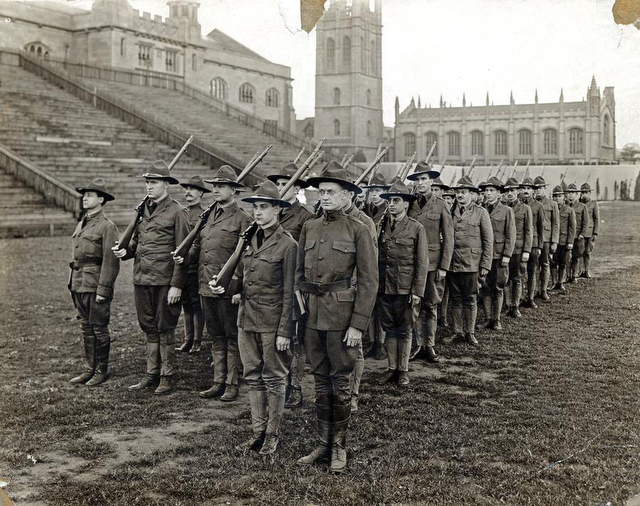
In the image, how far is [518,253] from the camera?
11.5 metres

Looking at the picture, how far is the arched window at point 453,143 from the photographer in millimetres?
79625

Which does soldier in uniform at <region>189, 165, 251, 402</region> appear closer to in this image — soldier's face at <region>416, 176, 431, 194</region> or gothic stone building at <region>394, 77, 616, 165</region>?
soldier's face at <region>416, 176, 431, 194</region>

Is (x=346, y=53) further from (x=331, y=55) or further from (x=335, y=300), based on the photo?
(x=335, y=300)

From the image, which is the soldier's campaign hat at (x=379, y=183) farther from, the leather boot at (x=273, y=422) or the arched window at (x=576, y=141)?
the arched window at (x=576, y=141)

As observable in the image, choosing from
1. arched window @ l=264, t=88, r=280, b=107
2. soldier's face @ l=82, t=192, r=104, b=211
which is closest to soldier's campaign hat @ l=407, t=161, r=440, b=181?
soldier's face @ l=82, t=192, r=104, b=211

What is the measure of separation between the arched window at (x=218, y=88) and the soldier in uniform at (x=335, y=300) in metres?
48.1

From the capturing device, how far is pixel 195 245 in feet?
24.4

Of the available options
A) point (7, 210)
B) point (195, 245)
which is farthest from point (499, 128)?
point (195, 245)

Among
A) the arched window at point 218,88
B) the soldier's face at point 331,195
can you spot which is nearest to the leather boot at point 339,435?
the soldier's face at point 331,195

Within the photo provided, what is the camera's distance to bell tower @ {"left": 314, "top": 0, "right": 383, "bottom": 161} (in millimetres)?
76062

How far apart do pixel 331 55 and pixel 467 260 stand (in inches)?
2806

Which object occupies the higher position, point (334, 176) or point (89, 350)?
point (334, 176)

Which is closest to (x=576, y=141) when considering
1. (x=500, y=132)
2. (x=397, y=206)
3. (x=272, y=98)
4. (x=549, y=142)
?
(x=549, y=142)

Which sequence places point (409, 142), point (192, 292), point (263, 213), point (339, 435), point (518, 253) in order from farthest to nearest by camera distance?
point (409, 142)
point (518, 253)
point (192, 292)
point (263, 213)
point (339, 435)
